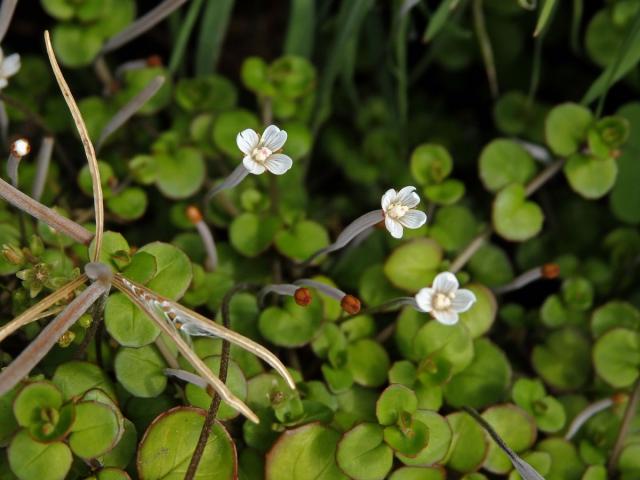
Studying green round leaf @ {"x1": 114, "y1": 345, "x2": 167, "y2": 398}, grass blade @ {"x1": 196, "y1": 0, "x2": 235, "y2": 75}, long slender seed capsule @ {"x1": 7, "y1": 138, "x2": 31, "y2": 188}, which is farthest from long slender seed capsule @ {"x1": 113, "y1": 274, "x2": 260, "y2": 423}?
grass blade @ {"x1": 196, "y1": 0, "x2": 235, "y2": 75}

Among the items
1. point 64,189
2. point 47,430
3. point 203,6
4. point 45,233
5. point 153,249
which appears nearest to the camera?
point 47,430

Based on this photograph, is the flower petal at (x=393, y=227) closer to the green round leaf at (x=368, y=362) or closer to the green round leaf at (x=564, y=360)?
the green round leaf at (x=368, y=362)

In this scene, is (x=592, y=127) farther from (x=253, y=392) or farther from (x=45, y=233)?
(x=45, y=233)

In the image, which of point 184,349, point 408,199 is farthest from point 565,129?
point 184,349

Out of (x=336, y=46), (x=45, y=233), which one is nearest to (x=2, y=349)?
(x=45, y=233)

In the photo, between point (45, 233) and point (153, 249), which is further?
point (45, 233)

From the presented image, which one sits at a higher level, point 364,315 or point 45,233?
point 45,233
